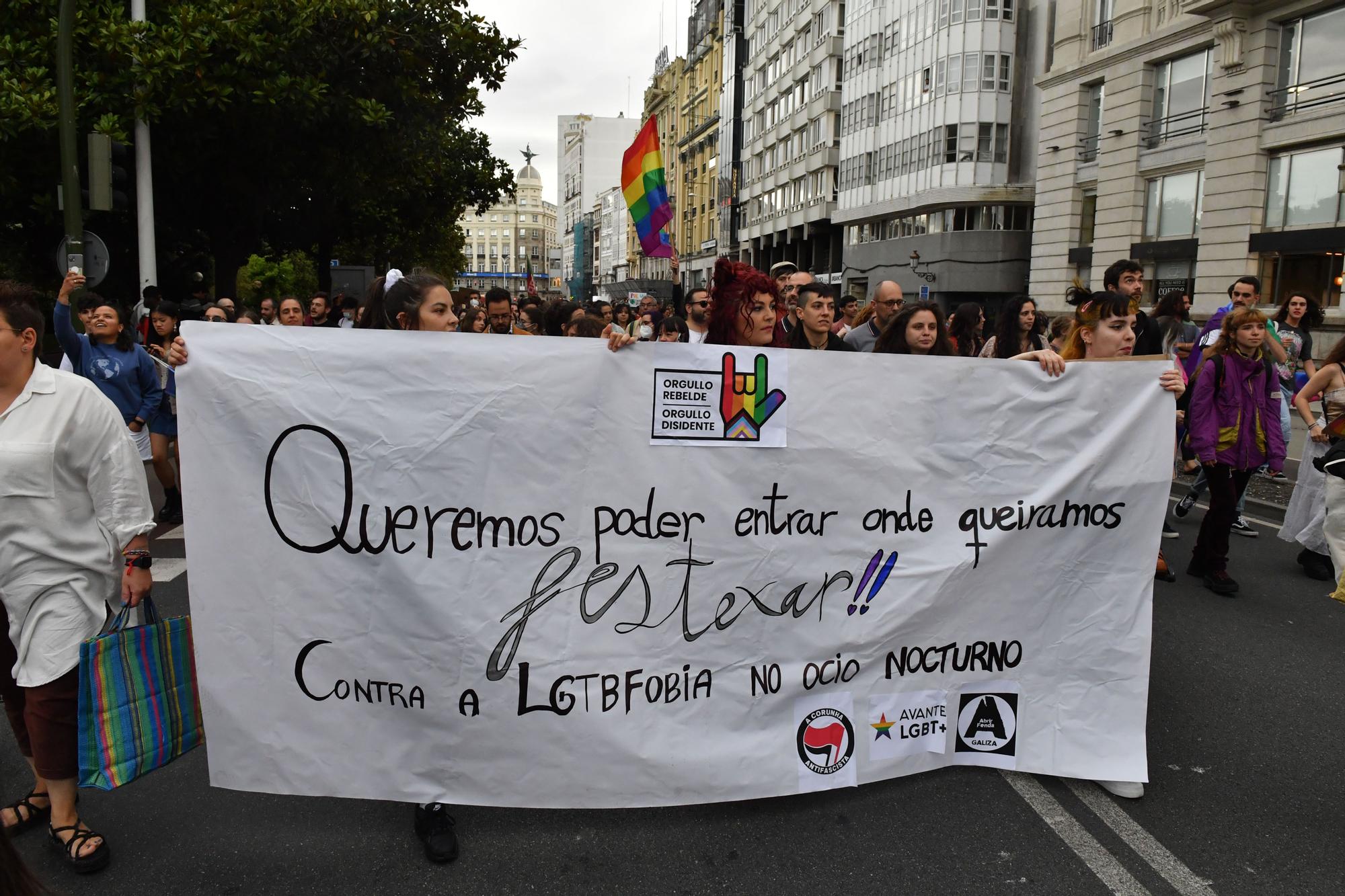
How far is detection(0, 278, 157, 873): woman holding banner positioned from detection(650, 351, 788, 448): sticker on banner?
164 cm

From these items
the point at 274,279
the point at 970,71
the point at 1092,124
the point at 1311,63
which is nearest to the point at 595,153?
the point at 970,71

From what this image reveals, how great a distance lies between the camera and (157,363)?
25.2 ft

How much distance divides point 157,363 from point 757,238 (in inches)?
2521

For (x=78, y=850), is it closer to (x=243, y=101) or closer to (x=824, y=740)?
(x=824, y=740)

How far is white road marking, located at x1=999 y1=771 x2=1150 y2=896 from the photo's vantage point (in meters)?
2.93

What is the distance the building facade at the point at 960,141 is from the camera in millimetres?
42031

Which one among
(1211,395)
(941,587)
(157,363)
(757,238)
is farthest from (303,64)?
(757,238)

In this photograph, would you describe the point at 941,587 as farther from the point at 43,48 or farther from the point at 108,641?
the point at 43,48

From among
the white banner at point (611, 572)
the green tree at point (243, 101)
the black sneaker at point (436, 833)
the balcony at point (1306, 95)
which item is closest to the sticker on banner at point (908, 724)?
the white banner at point (611, 572)

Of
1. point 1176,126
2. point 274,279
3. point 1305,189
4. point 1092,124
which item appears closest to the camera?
point 1305,189

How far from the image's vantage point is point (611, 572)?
324 cm

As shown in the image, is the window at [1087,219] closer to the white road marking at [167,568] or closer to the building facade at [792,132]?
the building facade at [792,132]

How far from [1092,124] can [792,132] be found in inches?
1114

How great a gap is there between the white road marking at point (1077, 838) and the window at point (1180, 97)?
29851mm
